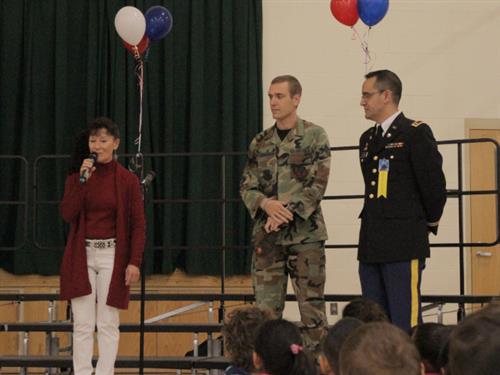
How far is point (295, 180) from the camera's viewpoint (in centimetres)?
471

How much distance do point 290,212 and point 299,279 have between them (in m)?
0.36

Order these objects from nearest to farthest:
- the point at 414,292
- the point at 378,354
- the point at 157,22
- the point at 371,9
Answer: the point at 378,354 < the point at 414,292 < the point at 157,22 < the point at 371,9

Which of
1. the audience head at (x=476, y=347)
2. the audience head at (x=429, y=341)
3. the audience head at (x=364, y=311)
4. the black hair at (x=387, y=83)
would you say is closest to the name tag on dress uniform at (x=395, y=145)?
the black hair at (x=387, y=83)

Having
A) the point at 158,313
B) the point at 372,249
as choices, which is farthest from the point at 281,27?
the point at 372,249

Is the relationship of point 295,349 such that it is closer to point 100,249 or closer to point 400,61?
point 100,249

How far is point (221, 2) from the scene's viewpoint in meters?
8.55

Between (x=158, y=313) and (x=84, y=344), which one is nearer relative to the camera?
(x=84, y=344)

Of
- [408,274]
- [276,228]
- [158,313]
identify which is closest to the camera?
[408,274]

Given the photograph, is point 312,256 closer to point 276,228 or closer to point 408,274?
point 276,228

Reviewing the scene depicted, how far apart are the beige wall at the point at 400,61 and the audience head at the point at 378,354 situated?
6913 mm

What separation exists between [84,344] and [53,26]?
4.56m

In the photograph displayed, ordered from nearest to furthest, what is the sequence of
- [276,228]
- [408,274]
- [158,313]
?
1. [408,274]
2. [276,228]
3. [158,313]

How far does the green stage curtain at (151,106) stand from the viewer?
8336mm

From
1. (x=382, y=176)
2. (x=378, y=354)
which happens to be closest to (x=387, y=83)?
(x=382, y=176)
